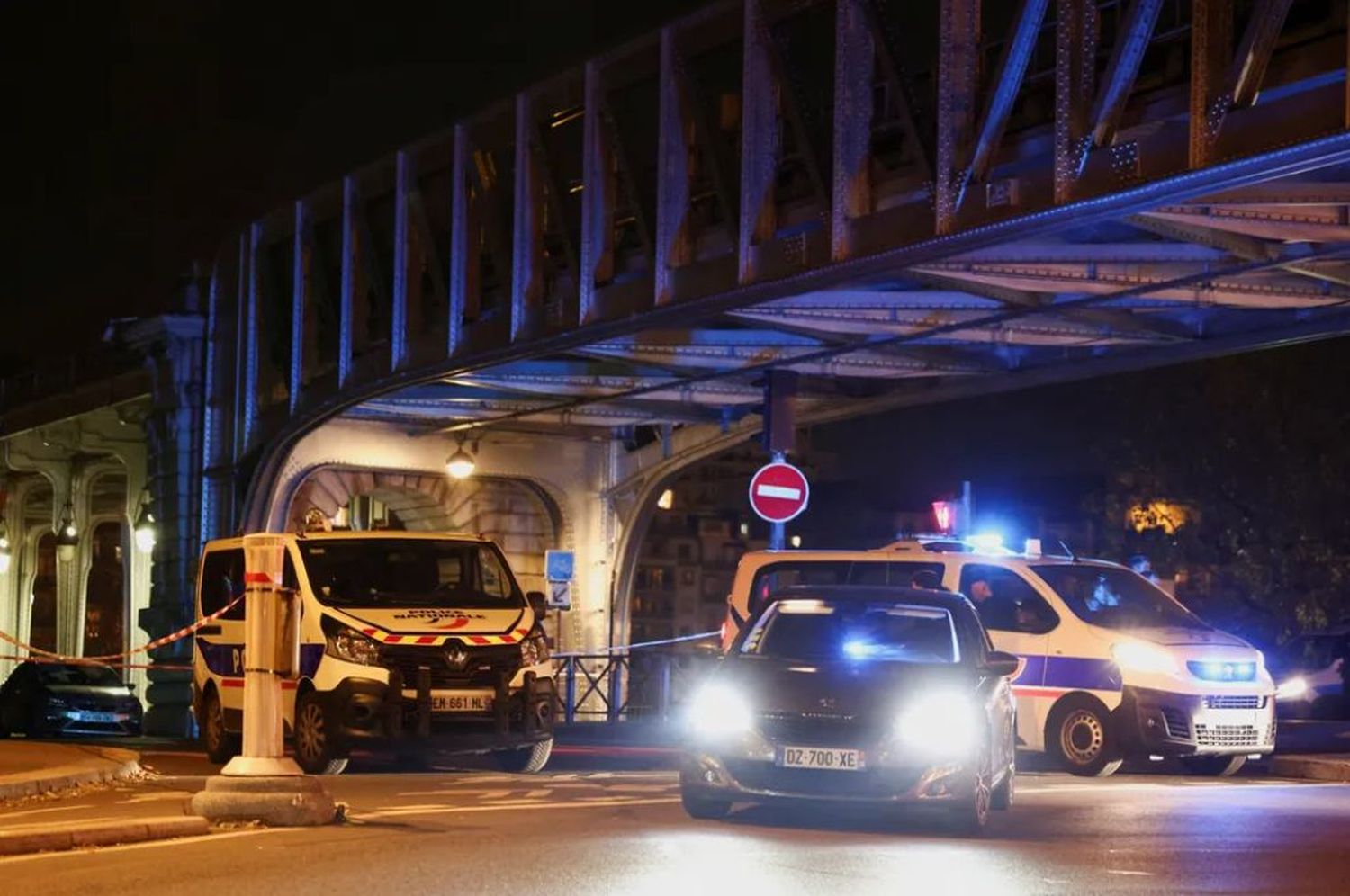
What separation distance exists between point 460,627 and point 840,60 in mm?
5681

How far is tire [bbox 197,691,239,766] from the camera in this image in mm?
20750

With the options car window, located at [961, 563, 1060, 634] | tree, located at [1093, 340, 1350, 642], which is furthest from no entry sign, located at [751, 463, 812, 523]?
tree, located at [1093, 340, 1350, 642]

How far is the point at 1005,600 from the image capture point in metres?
20.2

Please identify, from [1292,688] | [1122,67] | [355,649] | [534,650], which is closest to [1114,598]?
[534,650]

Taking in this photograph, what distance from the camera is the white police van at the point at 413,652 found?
18125 mm

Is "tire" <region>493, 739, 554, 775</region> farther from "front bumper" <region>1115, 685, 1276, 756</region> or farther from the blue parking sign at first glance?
the blue parking sign

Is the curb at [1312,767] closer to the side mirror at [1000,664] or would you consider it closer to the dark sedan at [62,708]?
the side mirror at [1000,664]

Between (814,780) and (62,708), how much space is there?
71.0ft

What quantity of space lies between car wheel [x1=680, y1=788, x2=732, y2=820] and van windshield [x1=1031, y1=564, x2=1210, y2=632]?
271 inches

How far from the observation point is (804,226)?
1942cm

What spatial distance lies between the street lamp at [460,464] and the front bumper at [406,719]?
33.8 ft

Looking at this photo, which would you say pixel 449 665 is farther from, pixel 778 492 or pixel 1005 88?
pixel 1005 88

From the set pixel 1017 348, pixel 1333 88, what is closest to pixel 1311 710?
pixel 1017 348

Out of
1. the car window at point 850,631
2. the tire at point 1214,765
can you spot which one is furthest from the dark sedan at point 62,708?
the car window at point 850,631
